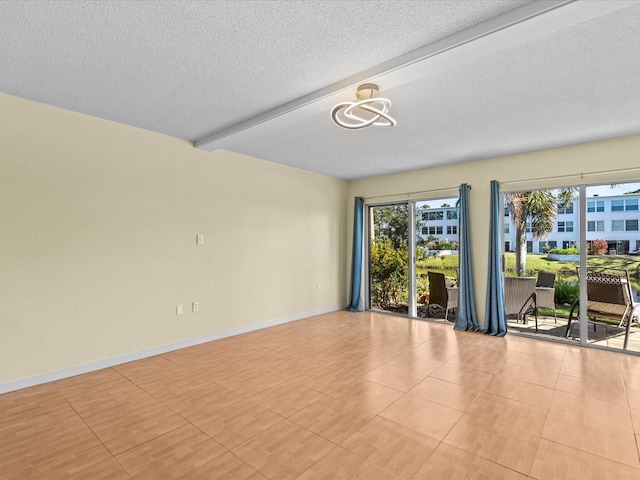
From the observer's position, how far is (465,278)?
4969 mm

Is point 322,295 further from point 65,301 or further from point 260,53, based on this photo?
point 260,53

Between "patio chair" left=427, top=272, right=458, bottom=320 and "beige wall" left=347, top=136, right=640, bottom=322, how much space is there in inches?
16.9

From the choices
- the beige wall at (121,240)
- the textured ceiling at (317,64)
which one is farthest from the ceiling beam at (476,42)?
the beige wall at (121,240)

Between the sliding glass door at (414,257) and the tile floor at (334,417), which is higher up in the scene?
the sliding glass door at (414,257)

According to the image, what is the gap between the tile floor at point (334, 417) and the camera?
1.90 m

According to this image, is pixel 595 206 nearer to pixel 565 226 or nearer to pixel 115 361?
pixel 565 226

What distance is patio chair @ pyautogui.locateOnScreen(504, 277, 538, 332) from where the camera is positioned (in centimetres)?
469

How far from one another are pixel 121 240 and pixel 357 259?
4.04 metres

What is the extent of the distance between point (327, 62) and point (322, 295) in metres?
4.45

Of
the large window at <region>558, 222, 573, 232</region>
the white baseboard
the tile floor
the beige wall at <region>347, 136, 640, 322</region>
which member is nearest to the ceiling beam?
the tile floor

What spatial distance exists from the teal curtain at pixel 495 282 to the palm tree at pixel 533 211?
0.28m

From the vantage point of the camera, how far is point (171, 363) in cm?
352

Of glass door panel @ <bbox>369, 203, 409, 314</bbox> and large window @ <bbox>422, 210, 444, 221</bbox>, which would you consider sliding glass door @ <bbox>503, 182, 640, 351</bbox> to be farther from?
glass door panel @ <bbox>369, 203, 409, 314</bbox>

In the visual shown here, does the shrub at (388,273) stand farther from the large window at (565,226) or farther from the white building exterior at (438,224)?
the large window at (565,226)
